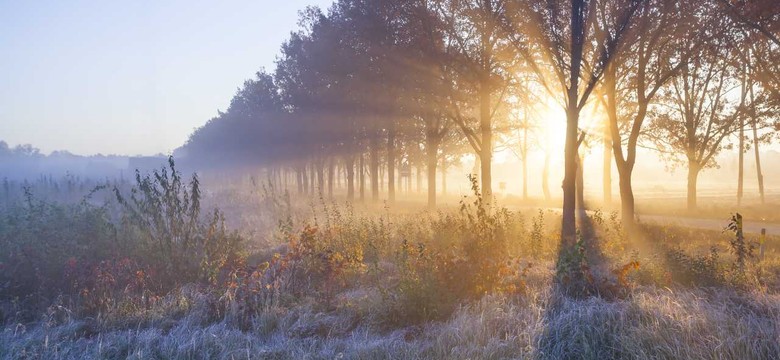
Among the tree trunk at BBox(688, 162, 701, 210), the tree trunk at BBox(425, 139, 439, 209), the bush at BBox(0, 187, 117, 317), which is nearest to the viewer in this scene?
the bush at BBox(0, 187, 117, 317)

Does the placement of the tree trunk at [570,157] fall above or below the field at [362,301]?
above

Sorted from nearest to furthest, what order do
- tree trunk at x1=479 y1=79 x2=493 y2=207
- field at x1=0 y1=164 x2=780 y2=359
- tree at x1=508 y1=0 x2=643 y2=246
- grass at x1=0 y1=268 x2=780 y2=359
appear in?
grass at x1=0 y1=268 x2=780 y2=359 < field at x1=0 y1=164 x2=780 y2=359 < tree at x1=508 y1=0 x2=643 y2=246 < tree trunk at x1=479 y1=79 x2=493 y2=207

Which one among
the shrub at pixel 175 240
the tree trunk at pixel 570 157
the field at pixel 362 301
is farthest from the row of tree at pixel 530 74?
the shrub at pixel 175 240

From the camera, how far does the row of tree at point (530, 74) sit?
12492mm

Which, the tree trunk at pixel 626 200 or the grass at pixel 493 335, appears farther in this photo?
the tree trunk at pixel 626 200

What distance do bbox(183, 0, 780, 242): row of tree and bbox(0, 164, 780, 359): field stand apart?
466 cm

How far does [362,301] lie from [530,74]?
39.1 feet

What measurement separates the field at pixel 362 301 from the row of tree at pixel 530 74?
15.3ft

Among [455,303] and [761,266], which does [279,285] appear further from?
[761,266]

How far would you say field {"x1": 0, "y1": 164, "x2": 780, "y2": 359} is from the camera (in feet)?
16.6

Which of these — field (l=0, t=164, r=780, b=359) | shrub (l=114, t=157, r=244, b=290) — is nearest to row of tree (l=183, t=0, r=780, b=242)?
field (l=0, t=164, r=780, b=359)

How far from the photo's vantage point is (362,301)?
262 inches

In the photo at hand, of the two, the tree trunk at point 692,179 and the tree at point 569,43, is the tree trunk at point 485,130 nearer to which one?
the tree at point 569,43

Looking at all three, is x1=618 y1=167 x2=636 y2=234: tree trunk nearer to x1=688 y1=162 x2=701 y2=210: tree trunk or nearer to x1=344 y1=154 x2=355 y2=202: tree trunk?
x1=688 y1=162 x2=701 y2=210: tree trunk
